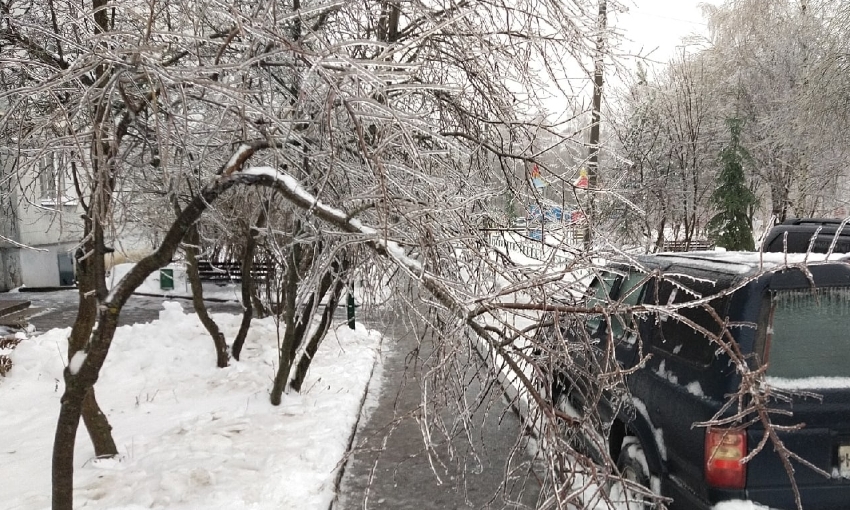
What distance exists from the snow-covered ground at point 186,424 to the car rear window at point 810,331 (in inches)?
97.7

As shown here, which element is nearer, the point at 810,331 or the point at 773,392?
the point at 773,392

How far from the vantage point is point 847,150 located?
14.7m

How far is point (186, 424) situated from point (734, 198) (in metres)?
17.2

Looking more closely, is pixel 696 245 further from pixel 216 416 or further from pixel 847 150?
pixel 216 416

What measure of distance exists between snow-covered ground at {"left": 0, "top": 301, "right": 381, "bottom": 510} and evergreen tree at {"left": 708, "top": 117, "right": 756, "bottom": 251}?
540 inches

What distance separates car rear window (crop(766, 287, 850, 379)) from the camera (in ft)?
9.12

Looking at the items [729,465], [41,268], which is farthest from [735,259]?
[41,268]

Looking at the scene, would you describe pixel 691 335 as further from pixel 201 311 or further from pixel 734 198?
pixel 734 198

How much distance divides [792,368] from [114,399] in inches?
259

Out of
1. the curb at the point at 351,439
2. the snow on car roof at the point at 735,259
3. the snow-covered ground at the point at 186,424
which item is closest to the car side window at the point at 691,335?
the snow on car roof at the point at 735,259

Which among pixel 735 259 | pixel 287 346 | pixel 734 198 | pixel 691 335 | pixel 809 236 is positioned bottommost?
pixel 287 346

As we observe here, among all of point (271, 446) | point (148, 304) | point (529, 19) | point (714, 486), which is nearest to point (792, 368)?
point (714, 486)

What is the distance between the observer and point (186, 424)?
5.44 meters

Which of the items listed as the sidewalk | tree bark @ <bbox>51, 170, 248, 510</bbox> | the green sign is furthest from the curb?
the green sign
